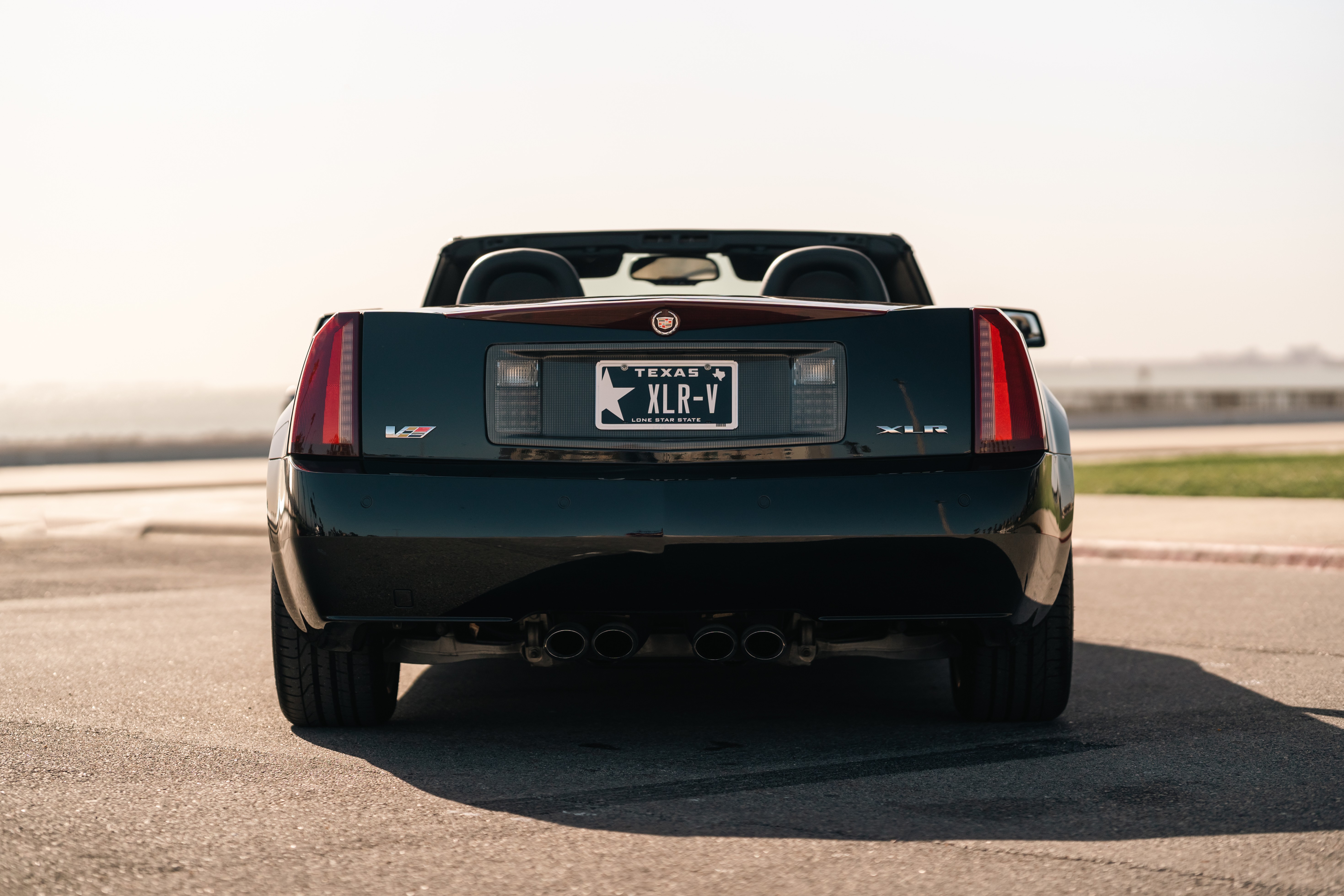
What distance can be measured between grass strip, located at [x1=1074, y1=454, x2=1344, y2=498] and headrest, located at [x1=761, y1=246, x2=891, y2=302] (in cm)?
1084

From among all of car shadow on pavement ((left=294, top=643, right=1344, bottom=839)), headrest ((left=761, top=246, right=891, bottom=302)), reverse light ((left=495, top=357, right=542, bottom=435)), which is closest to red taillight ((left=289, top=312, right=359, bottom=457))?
reverse light ((left=495, top=357, right=542, bottom=435))

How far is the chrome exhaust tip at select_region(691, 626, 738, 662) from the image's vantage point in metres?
3.96

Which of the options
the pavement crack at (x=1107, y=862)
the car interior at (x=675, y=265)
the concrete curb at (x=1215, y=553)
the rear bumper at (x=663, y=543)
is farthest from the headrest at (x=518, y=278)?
the concrete curb at (x=1215, y=553)

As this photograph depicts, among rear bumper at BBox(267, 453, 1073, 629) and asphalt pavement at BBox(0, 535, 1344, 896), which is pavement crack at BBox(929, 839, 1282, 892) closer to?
asphalt pavement at BBox(0, 535, 1344, 896)

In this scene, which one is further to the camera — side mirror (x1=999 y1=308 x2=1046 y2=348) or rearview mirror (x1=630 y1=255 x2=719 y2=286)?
rearview mirror (x1=630 y1=255 x2=719 y2=286)

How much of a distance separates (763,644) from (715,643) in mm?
139

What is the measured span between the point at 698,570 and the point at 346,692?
1400 millimetres

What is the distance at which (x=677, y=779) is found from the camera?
154 inches

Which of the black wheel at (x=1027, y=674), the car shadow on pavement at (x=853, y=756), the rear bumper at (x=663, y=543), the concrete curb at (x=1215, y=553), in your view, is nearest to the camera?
the car shadow on pavement at (x=853, y=756)

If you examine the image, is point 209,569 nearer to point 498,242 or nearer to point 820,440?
point 498,242

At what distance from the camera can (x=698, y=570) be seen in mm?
3797

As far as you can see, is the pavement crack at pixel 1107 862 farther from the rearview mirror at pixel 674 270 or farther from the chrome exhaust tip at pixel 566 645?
the rearview mirror at pixel 674 270

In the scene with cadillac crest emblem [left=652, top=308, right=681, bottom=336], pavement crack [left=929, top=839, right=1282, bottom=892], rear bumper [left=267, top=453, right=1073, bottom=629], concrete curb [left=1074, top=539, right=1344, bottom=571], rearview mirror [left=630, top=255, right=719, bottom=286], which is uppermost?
rearview mirror [left=630, top=255, right=719, bottom=286]

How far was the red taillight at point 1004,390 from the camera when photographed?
390 cm
